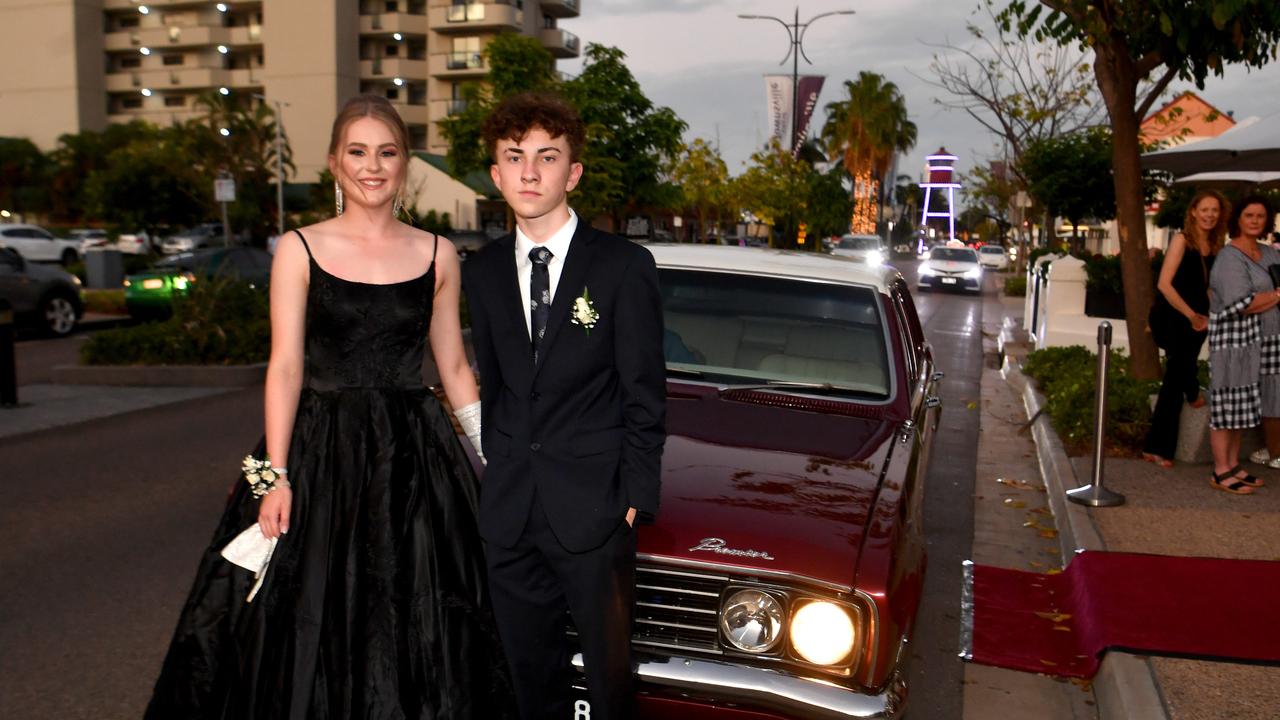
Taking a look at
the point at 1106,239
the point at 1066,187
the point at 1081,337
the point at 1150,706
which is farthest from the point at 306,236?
the point at 1106,239

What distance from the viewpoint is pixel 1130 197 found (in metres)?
9.63

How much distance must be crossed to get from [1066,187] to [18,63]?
218 ft

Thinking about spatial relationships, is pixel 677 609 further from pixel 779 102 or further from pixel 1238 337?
pixel 779 102

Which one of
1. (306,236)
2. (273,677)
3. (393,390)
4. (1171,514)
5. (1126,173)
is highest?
(1126,173)

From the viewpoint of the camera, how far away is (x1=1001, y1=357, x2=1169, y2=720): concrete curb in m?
3.99

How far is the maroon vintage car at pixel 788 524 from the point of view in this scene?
3090 mm

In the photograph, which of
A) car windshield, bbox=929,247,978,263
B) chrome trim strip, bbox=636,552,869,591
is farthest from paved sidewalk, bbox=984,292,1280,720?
car windshield, bbox=929,247,978,263

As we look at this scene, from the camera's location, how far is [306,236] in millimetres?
3039

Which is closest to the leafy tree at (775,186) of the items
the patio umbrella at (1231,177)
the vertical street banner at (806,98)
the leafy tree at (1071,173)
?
the vertical street banner at (806,98)

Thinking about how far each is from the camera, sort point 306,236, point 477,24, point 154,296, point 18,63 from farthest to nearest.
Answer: point 18,63
point 477,24
point 154,296
point 306,236

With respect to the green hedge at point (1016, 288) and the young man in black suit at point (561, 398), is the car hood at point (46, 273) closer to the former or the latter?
the young man in black suit at point (561, 398)

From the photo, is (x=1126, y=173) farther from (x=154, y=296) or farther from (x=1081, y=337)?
(x=154, y=296)

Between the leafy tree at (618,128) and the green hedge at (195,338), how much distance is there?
49.7 feet

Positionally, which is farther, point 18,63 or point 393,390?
point 18,63
